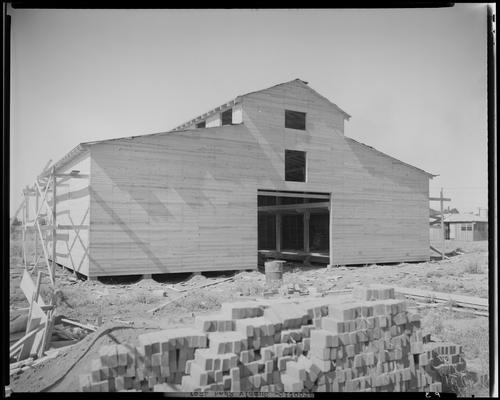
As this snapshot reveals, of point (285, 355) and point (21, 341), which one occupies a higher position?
point (285, 355)

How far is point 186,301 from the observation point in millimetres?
13883

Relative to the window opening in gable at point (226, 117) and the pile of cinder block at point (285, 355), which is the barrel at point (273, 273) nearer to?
the pile of cinder block at point (285, 355)

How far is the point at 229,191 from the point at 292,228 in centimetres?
1351

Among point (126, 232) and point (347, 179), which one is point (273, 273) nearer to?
point (126, 232)

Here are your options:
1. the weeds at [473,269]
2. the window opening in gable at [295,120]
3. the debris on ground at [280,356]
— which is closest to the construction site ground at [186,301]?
the weeds at [473,269]

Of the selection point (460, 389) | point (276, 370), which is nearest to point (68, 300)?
point (276, 370)

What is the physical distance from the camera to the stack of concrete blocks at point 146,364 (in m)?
6.84

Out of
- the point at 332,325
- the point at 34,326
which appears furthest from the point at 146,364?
the point at 34,326

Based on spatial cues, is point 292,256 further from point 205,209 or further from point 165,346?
point 165,346

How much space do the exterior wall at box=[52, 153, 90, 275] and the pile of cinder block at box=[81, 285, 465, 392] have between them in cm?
1081

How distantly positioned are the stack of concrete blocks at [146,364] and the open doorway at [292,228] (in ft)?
60.8

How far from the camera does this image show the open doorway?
26755 mm

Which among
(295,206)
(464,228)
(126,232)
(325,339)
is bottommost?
(464,228)

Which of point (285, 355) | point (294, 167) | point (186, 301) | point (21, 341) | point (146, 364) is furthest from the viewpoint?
point (294, 167)
